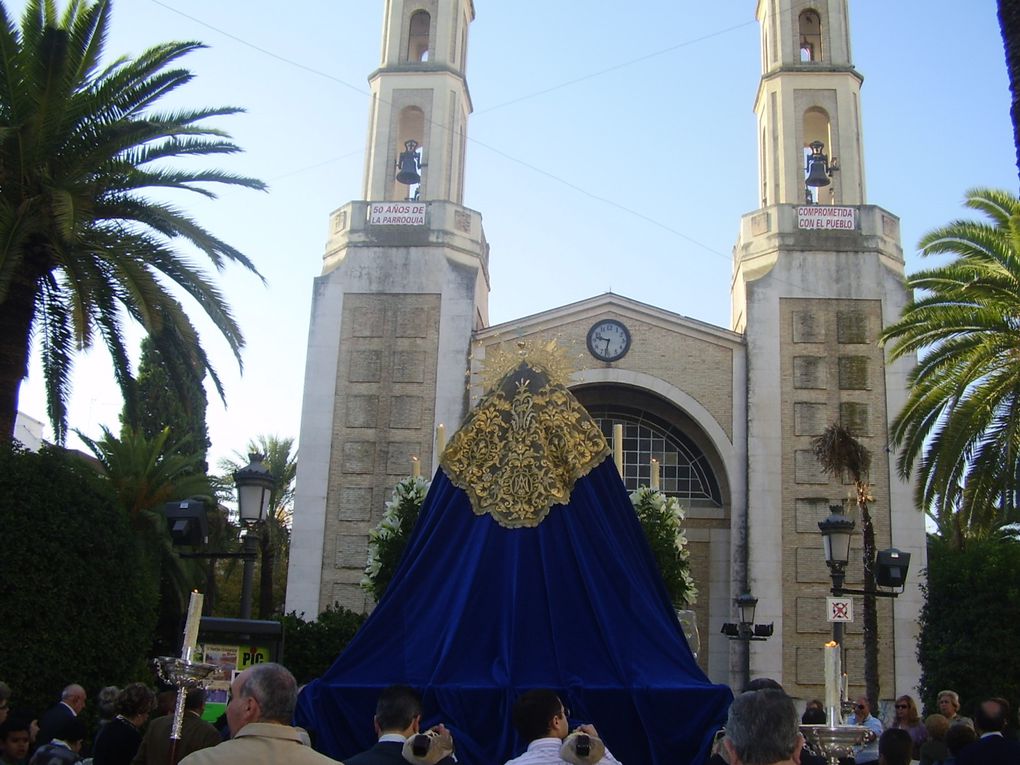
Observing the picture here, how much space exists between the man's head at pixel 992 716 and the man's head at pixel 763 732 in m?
3.74

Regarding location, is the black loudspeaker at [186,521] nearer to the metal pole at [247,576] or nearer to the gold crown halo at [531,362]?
the metal pole at [247,576]

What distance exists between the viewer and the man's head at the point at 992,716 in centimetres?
671

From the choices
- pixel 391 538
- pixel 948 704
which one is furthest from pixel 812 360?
pixel 948 704

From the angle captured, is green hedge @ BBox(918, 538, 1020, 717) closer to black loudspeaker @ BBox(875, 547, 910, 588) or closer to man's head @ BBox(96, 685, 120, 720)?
black loudspeaker @ BBox(875, 547, 910, 588)

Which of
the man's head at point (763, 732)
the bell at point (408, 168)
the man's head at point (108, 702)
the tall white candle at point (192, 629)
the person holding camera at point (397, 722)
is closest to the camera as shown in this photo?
the man's head at point (763, 732)

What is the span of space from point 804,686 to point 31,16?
18062 millimetres

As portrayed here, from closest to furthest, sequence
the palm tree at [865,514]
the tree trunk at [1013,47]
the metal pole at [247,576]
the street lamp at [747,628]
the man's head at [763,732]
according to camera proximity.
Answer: the man's head at [763,732] → the tree trunk at [1013,47] → the metal pole at [247,576] → the palm tree at [865,514] → the street lamp at [747,628]

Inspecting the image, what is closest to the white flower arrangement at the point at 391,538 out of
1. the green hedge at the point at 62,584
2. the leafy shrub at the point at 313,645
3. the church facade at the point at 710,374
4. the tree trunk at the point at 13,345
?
the leafy shrub at the point at 313,645

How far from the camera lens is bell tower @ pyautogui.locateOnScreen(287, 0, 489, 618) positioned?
2491 cm

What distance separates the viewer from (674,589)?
16375mm

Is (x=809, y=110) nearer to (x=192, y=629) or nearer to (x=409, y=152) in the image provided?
(x=409, y=152)

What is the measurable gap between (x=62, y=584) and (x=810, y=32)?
912 inches

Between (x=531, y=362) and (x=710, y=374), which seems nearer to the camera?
(x=531, y=362)

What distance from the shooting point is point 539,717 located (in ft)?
17.7
